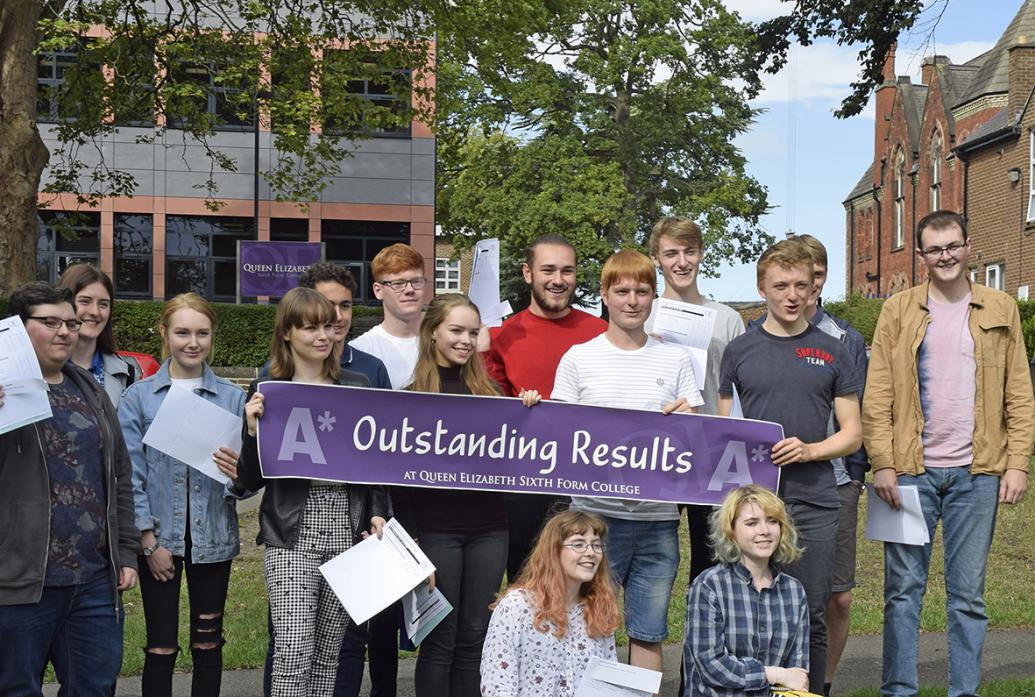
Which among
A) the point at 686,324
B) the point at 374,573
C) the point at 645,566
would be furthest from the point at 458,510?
the point at 686,324

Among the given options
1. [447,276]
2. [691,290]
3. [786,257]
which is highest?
[447,276]

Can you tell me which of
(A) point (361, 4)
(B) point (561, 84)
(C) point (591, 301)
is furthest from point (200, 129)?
(C) point (591, 301)

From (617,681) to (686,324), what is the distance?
1.77 m

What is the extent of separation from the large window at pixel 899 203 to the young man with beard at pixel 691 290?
45.9 metres

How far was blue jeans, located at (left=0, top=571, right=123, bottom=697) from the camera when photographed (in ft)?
13.8

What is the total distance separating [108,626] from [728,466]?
2.75 meters

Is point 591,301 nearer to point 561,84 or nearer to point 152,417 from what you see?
point 561,84

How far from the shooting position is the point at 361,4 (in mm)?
20312

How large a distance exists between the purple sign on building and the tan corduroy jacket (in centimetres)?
73

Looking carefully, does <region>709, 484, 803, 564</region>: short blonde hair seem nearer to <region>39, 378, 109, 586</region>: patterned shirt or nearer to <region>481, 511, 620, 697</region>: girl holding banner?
<region>481, 511, 620, 697</region>: girl holding banner

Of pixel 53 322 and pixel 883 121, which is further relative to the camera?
pixel 883 121

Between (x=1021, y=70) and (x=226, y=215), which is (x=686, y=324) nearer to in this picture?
(x=226, y=215)

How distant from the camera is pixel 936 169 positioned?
45219 millimetres

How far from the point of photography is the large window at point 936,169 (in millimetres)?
44594
